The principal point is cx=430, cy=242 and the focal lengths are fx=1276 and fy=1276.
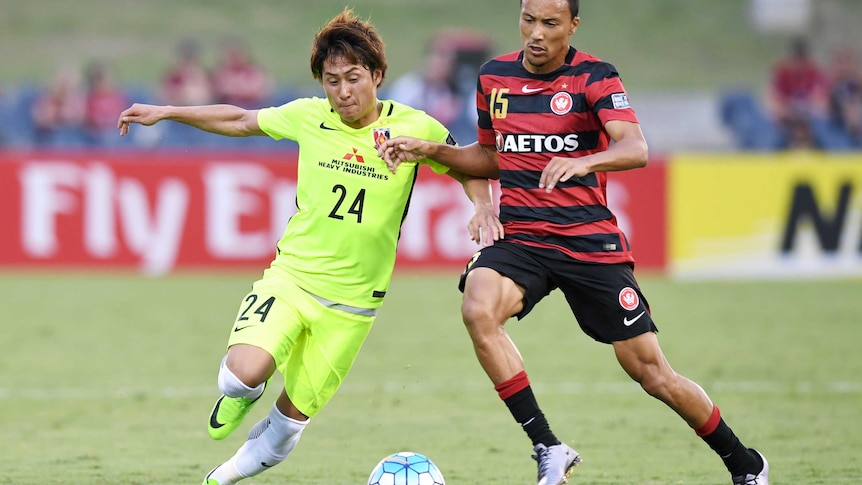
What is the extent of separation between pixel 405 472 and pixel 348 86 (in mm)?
1860

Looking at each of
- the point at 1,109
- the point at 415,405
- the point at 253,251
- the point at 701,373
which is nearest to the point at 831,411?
the point at 701,373

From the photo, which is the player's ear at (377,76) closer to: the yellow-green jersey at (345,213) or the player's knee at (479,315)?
the yellow-green jersey at (345,213)

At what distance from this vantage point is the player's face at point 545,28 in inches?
239

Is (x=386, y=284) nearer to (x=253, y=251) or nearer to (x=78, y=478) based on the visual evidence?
→ (x=78, y=478)

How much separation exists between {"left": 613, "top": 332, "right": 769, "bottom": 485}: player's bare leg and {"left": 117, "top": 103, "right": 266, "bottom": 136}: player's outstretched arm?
7.06 feet

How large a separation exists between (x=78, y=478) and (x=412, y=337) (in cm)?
606

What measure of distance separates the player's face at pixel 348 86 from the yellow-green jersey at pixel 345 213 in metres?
0.16

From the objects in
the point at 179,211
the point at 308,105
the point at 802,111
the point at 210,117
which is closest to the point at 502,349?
the point at 308,105

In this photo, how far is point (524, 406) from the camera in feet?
19.8

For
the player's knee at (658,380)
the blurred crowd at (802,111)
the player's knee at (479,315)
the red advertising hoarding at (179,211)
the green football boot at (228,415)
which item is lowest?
the red advertising hoarding at (179,211)

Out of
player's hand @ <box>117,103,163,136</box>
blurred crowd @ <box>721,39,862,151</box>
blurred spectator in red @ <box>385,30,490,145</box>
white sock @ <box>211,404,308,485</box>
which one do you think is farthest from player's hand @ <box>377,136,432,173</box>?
blurred crowd @ <box>721,39,862,151</box>

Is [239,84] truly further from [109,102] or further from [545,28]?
[545,28]

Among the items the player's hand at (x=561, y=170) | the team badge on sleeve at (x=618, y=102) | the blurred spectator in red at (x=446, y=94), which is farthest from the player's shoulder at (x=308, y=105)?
the blurred spectator in red at (x=446, y=94)

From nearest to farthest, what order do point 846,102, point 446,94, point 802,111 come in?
point 446,94, point 802,111, point 846,102
